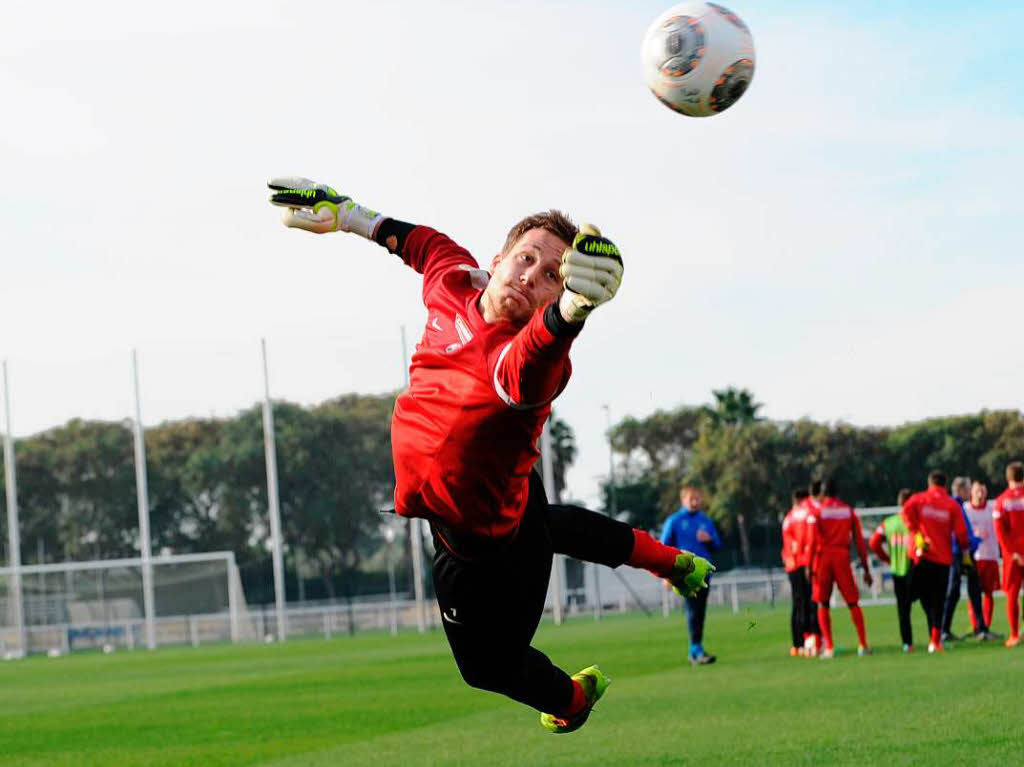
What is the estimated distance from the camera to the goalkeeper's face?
623 centimetres

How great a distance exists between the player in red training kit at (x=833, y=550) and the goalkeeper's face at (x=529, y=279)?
13.4 meters

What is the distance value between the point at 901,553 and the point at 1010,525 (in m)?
1.62

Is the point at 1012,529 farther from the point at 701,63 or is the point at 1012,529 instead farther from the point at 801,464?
the point at 801,464

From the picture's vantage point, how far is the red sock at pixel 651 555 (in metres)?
7.52

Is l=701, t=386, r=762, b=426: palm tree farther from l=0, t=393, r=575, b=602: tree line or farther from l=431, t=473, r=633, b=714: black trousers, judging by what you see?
l=431, t=473, r=633, b=714: black trousers

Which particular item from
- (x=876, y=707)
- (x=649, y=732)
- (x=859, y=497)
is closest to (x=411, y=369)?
(x=649, y=732)

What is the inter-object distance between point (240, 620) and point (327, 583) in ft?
41.5

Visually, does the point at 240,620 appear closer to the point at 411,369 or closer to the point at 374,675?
the point at 374,675

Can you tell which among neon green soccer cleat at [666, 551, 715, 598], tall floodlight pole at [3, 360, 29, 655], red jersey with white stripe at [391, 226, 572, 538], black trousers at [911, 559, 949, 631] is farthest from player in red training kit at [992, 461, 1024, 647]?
tall floodlight pole at [3, 360, 29, 655]

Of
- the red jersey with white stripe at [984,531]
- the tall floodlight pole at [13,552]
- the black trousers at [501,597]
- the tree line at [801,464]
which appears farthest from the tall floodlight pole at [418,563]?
the black trousers at [501,597]

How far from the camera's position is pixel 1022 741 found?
9.41 meters

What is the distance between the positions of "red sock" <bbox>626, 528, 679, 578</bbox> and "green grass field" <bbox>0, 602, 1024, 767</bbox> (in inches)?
30.3

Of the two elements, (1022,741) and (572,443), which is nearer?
(1022,741)

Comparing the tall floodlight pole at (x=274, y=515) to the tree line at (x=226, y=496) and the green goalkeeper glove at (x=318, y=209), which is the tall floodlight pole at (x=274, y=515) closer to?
the tree line at (x=226, y=496)
